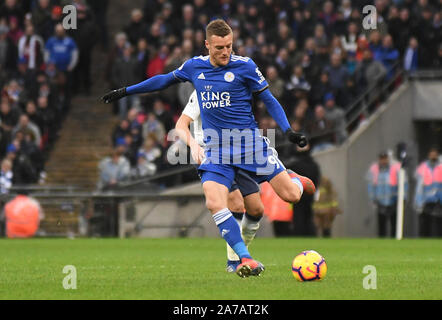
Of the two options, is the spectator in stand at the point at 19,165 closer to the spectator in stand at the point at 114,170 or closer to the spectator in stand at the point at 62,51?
the spectator in stand at the point at 114,170

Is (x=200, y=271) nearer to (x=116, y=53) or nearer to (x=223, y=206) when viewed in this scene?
(x=223, y=206)

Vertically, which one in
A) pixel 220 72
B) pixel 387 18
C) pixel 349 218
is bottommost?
pixel 349 218

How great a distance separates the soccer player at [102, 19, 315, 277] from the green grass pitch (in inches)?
39.3

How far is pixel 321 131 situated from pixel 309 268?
46.6 feet

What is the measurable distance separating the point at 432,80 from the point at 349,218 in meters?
3.87

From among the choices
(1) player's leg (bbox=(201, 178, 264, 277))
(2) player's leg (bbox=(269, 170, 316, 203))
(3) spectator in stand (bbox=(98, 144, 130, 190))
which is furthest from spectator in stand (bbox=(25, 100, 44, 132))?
(1) player's leg (bbox=(201, 178, 264, 277))

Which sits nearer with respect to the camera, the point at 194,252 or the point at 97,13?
the point at 194,252

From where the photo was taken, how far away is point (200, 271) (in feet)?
40.2

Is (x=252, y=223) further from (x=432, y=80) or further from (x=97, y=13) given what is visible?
(x=97, y=13)

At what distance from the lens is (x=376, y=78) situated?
969 inches

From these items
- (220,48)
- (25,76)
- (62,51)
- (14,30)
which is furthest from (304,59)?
(220,48)

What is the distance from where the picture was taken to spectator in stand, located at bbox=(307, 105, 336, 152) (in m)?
24.1

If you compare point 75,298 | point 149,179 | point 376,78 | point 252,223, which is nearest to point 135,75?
point 149,179

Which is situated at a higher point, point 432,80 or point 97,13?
point 97,13
